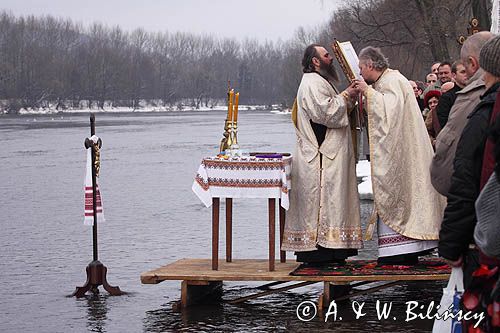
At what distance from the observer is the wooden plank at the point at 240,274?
853 cm

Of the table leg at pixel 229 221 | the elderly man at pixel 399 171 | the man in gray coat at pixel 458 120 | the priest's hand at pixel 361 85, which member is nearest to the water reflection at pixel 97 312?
the table leg at pixel 229 221

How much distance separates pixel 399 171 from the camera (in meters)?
8.94

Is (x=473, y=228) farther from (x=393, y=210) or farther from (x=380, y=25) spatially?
(x=380, y=25)

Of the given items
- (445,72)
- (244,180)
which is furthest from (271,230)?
(445,72)

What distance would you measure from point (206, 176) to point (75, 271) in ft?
9.95

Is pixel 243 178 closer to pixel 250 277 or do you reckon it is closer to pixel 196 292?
pixel 250 277

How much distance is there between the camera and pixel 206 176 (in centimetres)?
907

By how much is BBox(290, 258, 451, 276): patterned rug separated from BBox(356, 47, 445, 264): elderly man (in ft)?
0.46

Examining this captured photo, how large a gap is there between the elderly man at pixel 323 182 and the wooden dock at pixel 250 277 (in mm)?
299

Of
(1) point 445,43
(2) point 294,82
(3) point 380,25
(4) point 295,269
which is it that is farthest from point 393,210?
(2) point 294,82

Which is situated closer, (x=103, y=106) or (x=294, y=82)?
(x=294, y=82)

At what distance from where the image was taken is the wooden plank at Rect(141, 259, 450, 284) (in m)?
8.53

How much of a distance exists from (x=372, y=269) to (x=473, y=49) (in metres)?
3.06

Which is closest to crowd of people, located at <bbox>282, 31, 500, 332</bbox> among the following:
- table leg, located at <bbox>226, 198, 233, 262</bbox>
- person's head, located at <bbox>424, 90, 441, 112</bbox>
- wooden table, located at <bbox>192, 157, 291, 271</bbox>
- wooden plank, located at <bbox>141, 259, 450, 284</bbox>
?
wooden table, located at <bbox>192, 157, 291, 271</bbox>
